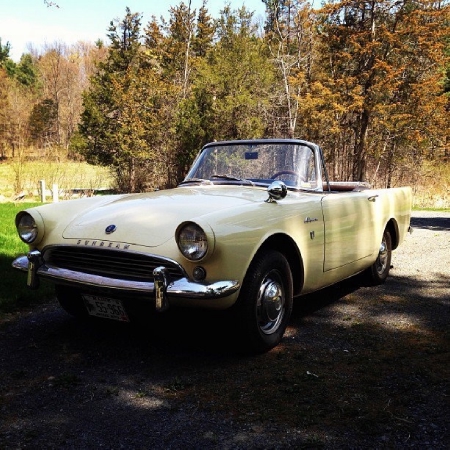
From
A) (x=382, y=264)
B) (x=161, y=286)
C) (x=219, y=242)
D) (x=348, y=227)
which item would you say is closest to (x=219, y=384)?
(x=161, y=286)

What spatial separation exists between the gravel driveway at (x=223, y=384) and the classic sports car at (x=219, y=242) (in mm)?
312

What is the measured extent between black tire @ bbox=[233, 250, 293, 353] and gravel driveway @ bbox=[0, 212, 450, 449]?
0.38 ft

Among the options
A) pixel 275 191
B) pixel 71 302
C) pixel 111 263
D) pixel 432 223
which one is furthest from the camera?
pixel 432 223

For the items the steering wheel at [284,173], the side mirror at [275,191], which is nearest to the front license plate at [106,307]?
the side mirror at [275,191]

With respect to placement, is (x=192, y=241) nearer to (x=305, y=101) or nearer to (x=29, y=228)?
(x=29, y=228)

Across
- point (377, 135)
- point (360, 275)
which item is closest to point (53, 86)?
point (377, 135)

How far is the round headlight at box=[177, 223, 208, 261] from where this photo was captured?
2.87 meters

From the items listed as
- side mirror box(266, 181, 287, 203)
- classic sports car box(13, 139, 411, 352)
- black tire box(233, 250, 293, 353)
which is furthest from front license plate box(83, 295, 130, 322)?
side mirror box(266, 181, 287, 203)

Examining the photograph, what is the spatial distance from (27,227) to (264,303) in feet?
6.04

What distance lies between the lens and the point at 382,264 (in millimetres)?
5500

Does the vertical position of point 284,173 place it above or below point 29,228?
above

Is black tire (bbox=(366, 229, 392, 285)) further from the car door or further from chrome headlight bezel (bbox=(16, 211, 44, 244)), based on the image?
chrome headlight bezel (bbox=(16, 211, 44, 244))

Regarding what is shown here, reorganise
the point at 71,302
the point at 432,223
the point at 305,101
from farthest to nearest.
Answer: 1. the point at 305,101
2. the point at 432,223
3. the point at 71,302

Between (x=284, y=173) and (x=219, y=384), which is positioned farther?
(x=284, y=173)
